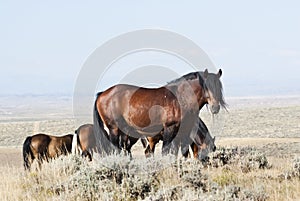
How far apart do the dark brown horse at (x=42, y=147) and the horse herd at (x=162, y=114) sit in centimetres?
233

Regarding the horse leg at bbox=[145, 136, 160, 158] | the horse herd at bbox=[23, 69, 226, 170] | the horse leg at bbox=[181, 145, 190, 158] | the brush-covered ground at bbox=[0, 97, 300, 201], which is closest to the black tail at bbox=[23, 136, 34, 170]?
the horse herd at bbox=[23, 69, 226, 170]

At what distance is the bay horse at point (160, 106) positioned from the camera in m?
10.5

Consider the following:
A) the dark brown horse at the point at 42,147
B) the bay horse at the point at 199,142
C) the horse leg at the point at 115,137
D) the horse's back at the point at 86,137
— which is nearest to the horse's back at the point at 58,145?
the dark brown horse at the point at 42,147

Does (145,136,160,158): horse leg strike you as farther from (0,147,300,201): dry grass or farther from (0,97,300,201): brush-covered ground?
(0,147,300,201): dry grass

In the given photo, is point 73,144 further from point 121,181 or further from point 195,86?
point 121,181

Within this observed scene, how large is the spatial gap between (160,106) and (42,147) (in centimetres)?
453

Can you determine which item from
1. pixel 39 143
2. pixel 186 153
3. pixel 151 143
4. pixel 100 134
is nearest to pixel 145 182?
pixel 186 153

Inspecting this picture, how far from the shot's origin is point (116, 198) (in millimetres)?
6633

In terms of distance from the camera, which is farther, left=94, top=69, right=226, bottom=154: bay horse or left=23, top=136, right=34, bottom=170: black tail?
left=23, top=136, right=34, bottom=170: black tail

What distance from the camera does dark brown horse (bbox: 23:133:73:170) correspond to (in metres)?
13.5

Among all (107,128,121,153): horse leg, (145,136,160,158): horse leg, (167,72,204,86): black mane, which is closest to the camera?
(167,72,204,86): black mane

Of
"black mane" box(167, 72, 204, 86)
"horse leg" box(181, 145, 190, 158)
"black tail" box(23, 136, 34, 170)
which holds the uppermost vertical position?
"black mane" box(167, 72, 204, 86)

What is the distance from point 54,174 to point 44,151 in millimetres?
5646

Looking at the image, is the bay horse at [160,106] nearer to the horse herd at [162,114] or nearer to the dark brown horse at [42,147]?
the horse herd at [162,114]
